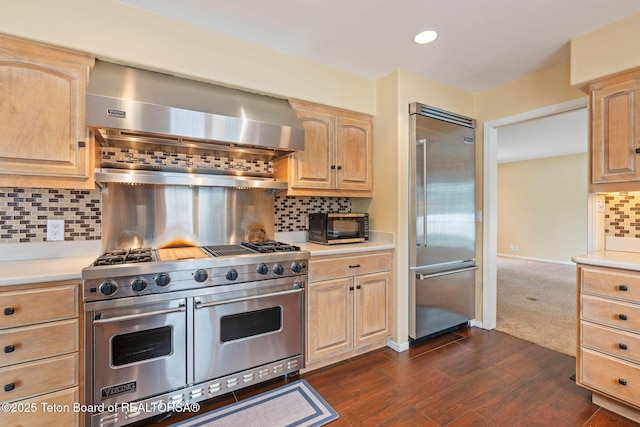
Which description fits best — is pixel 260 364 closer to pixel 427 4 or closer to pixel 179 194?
pixel 179 194

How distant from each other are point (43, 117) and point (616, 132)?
361 cm

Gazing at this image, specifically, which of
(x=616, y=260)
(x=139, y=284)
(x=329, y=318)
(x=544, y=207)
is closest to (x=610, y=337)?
(x=616, y=260)

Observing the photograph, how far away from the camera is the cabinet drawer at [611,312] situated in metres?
1.75

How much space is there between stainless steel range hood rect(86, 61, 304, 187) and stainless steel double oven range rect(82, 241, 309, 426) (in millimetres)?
663

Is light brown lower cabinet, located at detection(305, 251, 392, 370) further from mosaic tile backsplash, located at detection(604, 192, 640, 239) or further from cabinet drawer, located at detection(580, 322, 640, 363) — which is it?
mosaic tile backsplash, located at detection(604, 192, 640, 239)

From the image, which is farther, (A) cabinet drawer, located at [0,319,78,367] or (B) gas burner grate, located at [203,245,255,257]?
(B) gas burner grate, located at [203,245,255,257]

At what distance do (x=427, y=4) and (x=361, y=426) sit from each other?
2601mm

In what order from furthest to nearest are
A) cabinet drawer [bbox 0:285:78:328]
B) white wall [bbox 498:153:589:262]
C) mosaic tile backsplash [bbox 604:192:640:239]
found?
white wall [bbox 498:153:589:262], mosaic tile backsplash [bbox 604:192:640:239], cabinet drawer [bbox 0:285:78:328]

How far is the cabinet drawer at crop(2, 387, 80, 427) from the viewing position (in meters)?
1.43

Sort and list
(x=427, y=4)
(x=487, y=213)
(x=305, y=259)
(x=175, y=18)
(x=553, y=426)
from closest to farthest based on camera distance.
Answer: (x=553, y=426)
(x=427, y=4)
(x=175, y=18)
(x=305, y=259)
(x=487, y=213)

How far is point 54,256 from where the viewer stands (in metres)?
1.95

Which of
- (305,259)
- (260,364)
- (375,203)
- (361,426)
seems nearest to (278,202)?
(305,259)

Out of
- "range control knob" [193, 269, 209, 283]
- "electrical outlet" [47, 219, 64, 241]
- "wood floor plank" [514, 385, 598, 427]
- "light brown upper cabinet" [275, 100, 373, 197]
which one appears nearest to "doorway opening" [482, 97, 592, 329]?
"wood floor plank" [514, 385, 598, 427]

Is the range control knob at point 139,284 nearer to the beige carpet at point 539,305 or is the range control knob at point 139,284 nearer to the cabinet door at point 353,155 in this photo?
the cabinet door at point 353,155
